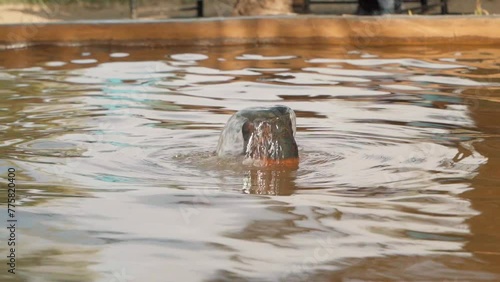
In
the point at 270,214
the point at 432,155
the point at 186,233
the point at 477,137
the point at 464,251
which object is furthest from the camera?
the point at 477,137

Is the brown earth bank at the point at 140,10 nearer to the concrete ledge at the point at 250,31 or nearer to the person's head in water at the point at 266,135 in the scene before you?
the concrete ledge at the point at 250,31

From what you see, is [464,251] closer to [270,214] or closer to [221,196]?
[270,214]

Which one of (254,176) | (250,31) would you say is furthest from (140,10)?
(254,176)

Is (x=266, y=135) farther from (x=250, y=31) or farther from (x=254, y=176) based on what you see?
(x=250, y=31)

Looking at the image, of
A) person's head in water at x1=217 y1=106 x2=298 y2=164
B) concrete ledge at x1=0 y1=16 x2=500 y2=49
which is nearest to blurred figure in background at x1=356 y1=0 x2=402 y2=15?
concrete ledge at x1=0 y1=16 x2=500 y2=49

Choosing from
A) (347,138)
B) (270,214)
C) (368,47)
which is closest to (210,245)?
(270,214)

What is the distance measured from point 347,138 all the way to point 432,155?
0.61 metres

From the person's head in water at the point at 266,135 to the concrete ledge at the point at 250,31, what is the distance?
16.1 ft

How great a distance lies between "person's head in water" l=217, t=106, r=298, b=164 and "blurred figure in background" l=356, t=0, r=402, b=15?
775 cm

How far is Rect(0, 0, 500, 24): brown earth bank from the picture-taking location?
1493 cm

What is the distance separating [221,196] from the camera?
445cm

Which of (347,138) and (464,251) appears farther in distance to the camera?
(347,138)

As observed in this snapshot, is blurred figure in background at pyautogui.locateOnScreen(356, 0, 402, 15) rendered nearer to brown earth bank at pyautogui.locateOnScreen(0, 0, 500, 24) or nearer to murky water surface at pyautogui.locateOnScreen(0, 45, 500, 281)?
brown earth bank at pyautogui.locateOnScreen(0, 0, 500, 24)

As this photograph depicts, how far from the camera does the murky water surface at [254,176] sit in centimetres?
348
